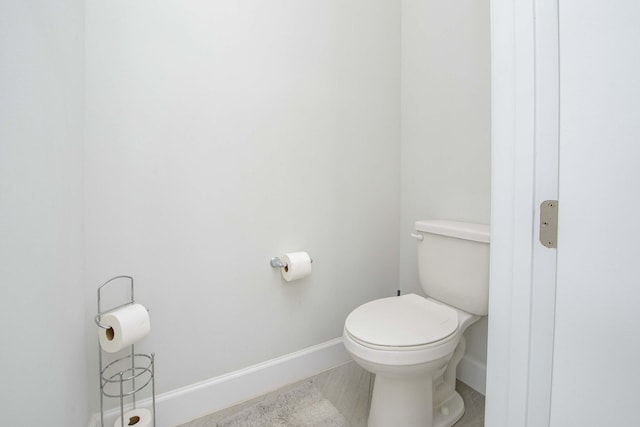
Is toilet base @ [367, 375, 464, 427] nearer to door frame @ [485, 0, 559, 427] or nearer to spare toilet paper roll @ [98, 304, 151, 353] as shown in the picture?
door frame @ [485, 0, 559, 427]

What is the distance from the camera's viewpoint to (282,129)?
1.43m

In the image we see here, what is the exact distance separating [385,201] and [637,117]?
54.0 inches

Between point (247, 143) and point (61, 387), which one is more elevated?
point (247, 143)

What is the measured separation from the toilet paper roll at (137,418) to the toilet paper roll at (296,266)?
0.71 m

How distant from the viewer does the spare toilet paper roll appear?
3.09 feet

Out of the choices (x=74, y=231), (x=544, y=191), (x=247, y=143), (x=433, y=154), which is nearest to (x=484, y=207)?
(x=433, y=154)

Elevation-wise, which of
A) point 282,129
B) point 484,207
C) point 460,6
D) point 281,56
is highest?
point 460,6

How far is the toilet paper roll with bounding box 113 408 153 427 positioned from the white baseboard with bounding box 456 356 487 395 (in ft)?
4.57

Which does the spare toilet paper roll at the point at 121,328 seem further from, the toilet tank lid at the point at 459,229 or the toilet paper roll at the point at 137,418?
the toilet tank lid at the point at 459,229

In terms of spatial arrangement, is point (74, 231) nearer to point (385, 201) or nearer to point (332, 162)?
point (332, 162)

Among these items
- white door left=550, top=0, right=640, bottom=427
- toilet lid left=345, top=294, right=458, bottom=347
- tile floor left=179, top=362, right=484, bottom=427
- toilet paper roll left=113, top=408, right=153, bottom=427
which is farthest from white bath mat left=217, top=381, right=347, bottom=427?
white door left=550, top=0, right=640, bottom=427

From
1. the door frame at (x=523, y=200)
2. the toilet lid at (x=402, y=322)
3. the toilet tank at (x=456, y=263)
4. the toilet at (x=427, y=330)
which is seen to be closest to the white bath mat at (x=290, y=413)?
the toilet at (x=427, y=330)

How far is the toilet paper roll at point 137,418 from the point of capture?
1024 millimetres

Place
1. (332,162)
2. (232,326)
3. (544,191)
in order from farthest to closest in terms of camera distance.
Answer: (332,162) < (232,326) < (544,191)
